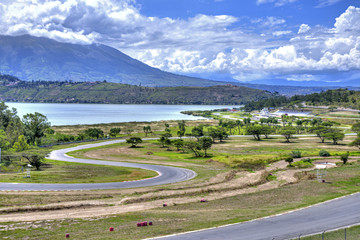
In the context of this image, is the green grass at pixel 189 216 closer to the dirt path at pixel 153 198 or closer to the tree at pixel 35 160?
the dirt path at pixel 153 198

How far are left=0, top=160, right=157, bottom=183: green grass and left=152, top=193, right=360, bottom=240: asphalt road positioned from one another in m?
33.3

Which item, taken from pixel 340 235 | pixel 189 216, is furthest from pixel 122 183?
pixel 340 235

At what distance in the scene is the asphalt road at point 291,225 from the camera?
26.9m

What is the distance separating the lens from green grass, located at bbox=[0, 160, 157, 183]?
2209 inches

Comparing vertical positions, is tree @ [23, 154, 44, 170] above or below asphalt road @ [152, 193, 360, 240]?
above

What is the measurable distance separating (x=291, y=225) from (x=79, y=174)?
4442cm

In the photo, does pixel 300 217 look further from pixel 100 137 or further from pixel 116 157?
pixel 100 137

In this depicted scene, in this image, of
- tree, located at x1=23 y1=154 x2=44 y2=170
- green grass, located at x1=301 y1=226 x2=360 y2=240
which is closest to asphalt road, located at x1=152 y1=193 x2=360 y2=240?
green grass, located at x1=301 y1=226 x2=360 y2=240

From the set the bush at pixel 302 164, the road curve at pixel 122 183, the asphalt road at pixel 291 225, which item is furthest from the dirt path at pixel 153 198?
the asphalt road at pixel 291 225

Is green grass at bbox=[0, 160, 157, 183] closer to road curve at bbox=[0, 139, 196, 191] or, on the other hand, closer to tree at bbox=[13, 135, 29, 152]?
road curve at bbox=[0, 139, 196, 191]

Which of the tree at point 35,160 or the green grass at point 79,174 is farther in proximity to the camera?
the tree at point 35,160

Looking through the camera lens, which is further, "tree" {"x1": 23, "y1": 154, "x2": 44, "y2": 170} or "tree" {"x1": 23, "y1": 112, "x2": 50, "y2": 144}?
"tree" {"x1": 23, "y1": 112, "x2": 50, "y2": 144}

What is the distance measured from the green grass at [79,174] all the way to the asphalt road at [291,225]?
3328cm

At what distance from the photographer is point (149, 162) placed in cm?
8262
